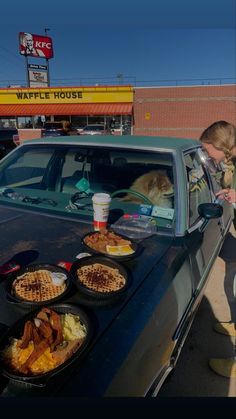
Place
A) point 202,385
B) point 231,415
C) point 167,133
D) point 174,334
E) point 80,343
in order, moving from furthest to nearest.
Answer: point 167,133
point 202,385
point 174,334
point 80,343
point 231,415

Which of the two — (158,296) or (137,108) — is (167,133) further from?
(158,296)

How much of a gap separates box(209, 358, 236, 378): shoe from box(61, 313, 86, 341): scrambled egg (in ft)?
5.60

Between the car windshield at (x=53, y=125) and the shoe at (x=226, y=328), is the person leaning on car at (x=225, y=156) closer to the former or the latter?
the shoe at (x=226, y=328)

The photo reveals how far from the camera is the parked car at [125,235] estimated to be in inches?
50.0

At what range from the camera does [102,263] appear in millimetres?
1770

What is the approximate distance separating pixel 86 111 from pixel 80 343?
25.9 meters

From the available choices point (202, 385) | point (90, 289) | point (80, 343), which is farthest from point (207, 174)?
point (80, 343)

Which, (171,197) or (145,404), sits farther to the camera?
(171,197)

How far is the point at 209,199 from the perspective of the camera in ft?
10.8

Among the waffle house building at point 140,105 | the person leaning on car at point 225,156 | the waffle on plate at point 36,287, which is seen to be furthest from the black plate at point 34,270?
the waffle house building at point 140,105

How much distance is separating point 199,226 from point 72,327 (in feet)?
4.83

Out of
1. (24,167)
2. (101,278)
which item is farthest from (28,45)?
(101,278)

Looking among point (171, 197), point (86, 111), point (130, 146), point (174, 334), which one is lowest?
point (174, 334)

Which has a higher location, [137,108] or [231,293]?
[137,108]
